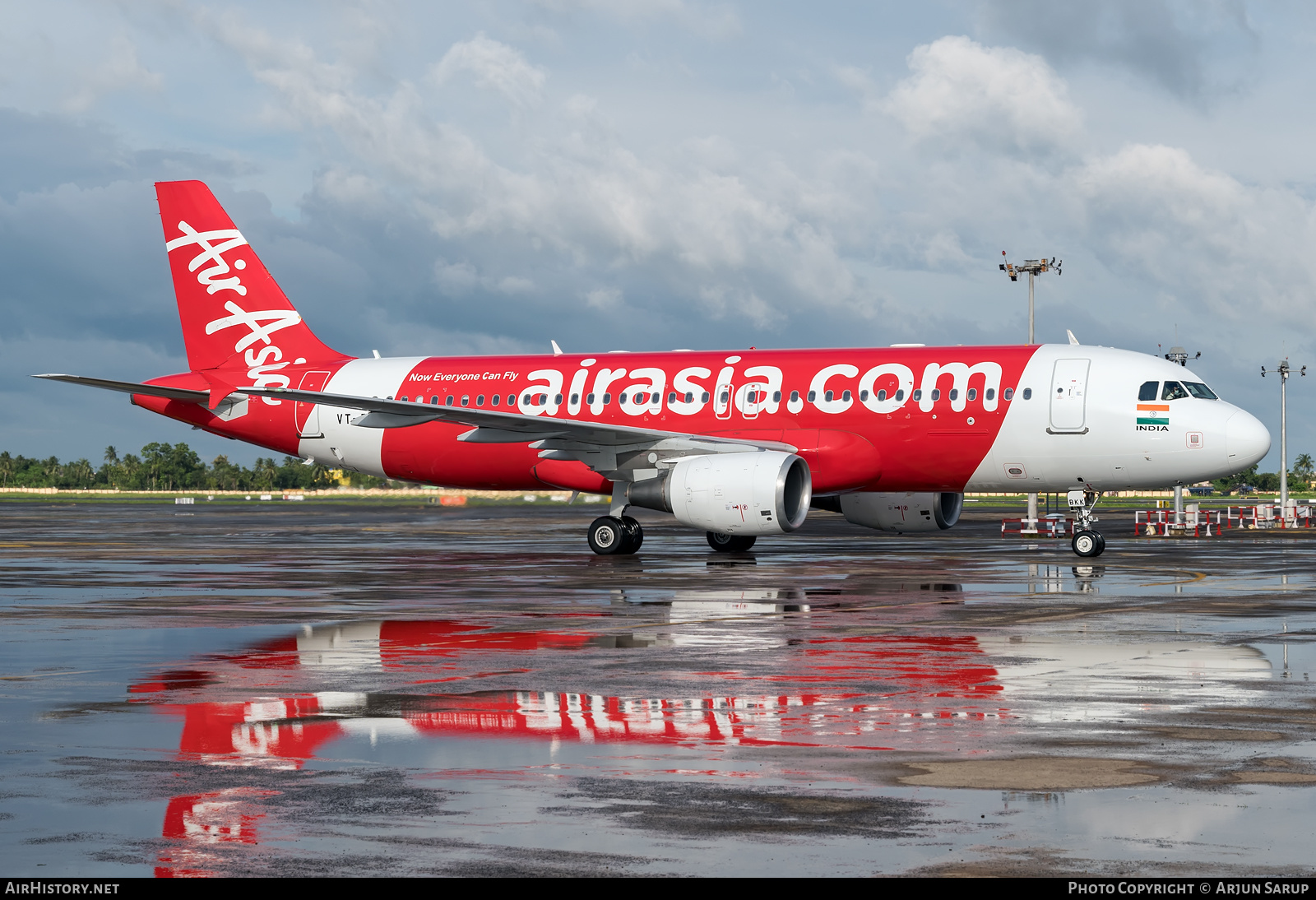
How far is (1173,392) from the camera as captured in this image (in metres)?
27.9

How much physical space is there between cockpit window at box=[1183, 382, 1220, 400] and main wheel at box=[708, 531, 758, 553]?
9242 millimetres

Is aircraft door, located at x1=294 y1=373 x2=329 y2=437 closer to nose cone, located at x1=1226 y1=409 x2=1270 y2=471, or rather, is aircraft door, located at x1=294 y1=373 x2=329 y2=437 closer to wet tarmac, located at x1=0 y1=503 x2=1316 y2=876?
wet tarmac, located at x1=0 y1=503 x2=1316 y2=876

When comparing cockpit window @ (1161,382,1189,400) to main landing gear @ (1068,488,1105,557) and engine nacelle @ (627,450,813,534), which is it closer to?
main landing gear @ (1068,488,1105,557)

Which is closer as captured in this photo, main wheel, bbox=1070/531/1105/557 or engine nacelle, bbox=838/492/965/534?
main wheel, bbox=1070/531/1105/557

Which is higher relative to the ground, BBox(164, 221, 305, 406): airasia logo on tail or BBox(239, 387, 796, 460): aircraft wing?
BBox(164, 221, 305, 406): airasia logo on tail

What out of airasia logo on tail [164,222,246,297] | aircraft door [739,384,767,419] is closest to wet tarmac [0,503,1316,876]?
aircraft door [739,384,767,419]

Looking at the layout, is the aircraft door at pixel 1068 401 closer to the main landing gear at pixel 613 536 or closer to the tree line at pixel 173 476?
the main landing gear at pixel 613 536

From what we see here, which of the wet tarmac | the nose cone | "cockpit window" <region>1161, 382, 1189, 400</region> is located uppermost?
"cockpit window" <region>1161, 382, 1189, 400</region>

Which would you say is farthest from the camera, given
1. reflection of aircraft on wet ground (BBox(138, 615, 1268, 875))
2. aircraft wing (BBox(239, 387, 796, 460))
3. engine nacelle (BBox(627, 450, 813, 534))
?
aircraft wing (BBox(239, 387, 796, 460))

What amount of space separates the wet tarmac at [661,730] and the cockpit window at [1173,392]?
7720 mm

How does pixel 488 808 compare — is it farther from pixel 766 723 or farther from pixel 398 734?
pixel 766 723

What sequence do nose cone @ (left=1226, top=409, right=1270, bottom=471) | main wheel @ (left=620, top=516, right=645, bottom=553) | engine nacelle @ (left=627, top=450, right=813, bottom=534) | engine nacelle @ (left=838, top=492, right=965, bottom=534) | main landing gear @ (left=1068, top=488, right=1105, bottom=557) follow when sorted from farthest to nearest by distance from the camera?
1. engine nacelle @ (left=838, top=492, right=965, bottom=534)
2. main wheel @ (left=620, top=516, right=645, bottom=553)
3. main landing gear @ (left=1068, top=488, right=1105, bottom=557)
4. nose cone @ (left=1226, top=409, right=1270, bottom=471)
5. engine nacelle @ (left=627, top=450, right=813, bottom=534)

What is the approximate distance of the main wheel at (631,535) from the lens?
96.5 ft

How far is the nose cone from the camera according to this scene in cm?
2756
